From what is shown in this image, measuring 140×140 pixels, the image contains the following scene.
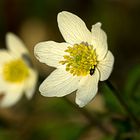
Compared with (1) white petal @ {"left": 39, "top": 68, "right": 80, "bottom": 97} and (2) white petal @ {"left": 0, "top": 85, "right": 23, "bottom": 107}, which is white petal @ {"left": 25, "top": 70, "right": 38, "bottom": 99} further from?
(1) white petal @ {"left": 39, "top": 68, "right": 80, "bottom": 97}

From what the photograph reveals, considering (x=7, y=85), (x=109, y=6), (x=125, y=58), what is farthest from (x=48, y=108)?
(x=109, y=6)

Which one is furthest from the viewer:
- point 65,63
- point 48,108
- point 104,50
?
point 48,108

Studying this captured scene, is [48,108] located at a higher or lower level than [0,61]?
lower

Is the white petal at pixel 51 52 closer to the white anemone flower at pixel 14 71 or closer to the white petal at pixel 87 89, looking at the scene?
the white petal at pixel 87 89

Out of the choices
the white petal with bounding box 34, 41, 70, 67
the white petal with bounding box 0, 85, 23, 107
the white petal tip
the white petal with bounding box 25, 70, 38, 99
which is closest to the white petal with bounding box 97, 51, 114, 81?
the white petal tip

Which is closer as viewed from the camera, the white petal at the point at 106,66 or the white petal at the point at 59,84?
the white petal at the point at 106,66

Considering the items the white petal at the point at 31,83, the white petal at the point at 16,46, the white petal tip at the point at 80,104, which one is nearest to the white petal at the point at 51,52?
the white petal tip at the point at 80,104

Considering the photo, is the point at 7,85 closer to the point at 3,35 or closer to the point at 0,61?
the point at 0,61

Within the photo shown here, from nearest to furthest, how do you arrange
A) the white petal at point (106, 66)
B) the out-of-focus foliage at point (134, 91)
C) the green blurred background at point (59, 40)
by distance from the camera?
the white petal at point (106, 66) < the out-of-focus foliage at point (134, 91) < the green blurred background at point (59, 40)
